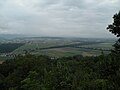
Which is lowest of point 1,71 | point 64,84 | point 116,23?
point 1,71

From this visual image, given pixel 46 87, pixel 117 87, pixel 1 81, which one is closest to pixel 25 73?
pixel 1 81

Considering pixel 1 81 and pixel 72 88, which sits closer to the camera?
pixel 72 88

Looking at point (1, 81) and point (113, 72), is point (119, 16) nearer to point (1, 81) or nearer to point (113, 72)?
point (113, 72)

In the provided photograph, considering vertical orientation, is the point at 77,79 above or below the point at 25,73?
above

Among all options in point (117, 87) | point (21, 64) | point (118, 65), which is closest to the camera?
point (117, 87)

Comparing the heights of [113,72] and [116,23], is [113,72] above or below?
below

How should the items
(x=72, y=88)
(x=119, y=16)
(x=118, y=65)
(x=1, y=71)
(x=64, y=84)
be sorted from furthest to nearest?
(x=1, y=71) → (x=119, y=16) → (x=118, y=65) → (x=64, y=84) → (x=72, y=88)

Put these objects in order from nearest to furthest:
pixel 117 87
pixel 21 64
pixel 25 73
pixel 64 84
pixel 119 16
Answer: pixel 117 87, pixel 64 84, pixel 119 16, pixel 25 73, pixel 21 64

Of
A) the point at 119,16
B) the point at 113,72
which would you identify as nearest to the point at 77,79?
the point at 113,72

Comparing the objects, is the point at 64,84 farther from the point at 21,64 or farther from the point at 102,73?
the point at 21,64

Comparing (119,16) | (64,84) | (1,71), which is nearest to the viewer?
(64,84)
